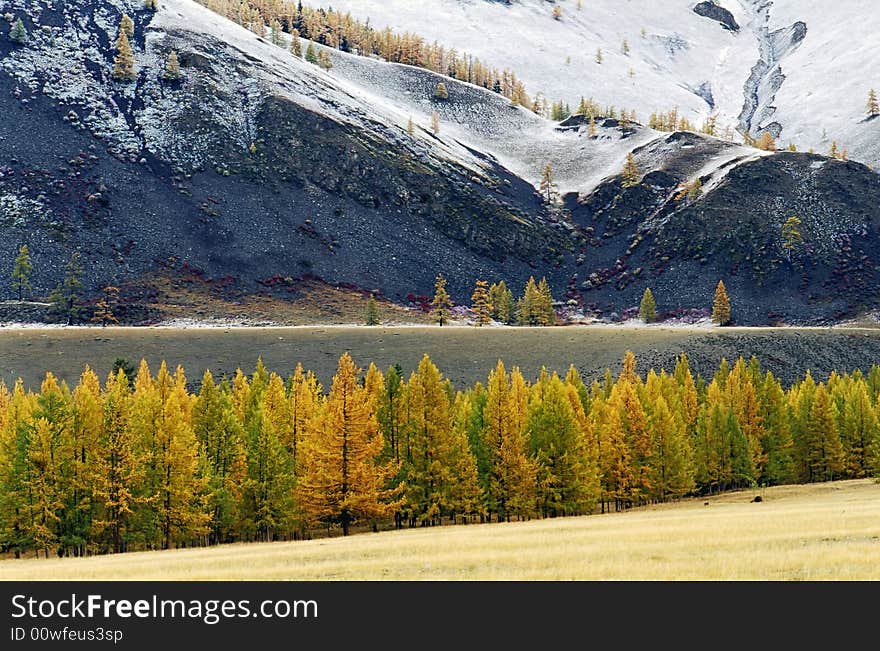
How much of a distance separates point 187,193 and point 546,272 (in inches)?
3119

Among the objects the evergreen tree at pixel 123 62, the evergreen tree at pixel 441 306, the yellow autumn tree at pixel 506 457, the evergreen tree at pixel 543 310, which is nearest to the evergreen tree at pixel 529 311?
the evergreen tree at pixel 543 310

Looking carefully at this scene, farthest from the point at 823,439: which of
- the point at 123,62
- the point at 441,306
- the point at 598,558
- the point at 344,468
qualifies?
the point at 123,62

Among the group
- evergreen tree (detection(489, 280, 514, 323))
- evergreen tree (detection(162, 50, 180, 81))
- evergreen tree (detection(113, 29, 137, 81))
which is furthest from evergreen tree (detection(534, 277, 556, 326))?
evergreen tree (detection(113, 29, 137, 81))

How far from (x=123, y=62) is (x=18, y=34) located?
72.7 ft

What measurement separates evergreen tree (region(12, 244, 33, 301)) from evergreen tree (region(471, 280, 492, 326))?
7557 cm

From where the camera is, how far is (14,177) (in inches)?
5763

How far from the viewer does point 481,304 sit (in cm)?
15188

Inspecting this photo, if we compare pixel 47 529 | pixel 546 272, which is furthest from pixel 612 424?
pixel 546 272

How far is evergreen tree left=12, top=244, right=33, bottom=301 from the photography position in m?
126

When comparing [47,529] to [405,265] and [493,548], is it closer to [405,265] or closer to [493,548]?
[493,548]

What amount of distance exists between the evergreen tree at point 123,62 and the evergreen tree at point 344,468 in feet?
529

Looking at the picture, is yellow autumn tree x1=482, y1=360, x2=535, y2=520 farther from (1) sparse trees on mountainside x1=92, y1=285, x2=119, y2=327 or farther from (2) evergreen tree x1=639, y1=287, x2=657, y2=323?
(2) evergreen tree x1=639, y1=287, x2=657, y2=323

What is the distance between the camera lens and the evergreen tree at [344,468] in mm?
43719

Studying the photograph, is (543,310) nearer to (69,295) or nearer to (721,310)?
(721,310)
